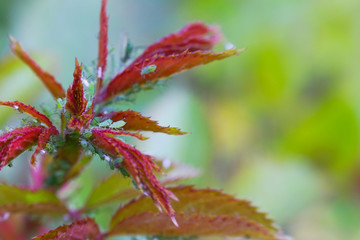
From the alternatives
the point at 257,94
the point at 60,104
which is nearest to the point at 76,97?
the point at 60,104

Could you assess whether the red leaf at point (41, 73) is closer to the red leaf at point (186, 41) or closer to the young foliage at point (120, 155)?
the young foliage at point (120, 155)

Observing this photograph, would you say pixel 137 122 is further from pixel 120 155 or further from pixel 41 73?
pixel 41 73

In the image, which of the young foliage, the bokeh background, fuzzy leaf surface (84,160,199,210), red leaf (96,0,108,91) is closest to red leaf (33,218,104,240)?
the young foliage

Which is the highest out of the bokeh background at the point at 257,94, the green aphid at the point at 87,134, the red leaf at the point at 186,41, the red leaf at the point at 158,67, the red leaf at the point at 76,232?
A: the bokeh background at the point at 257,94

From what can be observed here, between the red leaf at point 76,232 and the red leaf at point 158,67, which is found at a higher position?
the red leaf at point 158,67

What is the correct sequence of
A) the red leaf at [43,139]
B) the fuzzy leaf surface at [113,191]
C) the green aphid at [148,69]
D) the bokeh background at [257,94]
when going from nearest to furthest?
1. the red leaf at [43,139]
2. the green aphid at [148,69]
3. the fuzzy leaf surface at [113,191]
4. the bokeh background at [257,94]

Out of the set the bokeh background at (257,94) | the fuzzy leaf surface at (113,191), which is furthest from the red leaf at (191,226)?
the bokeh background at (257,94)
